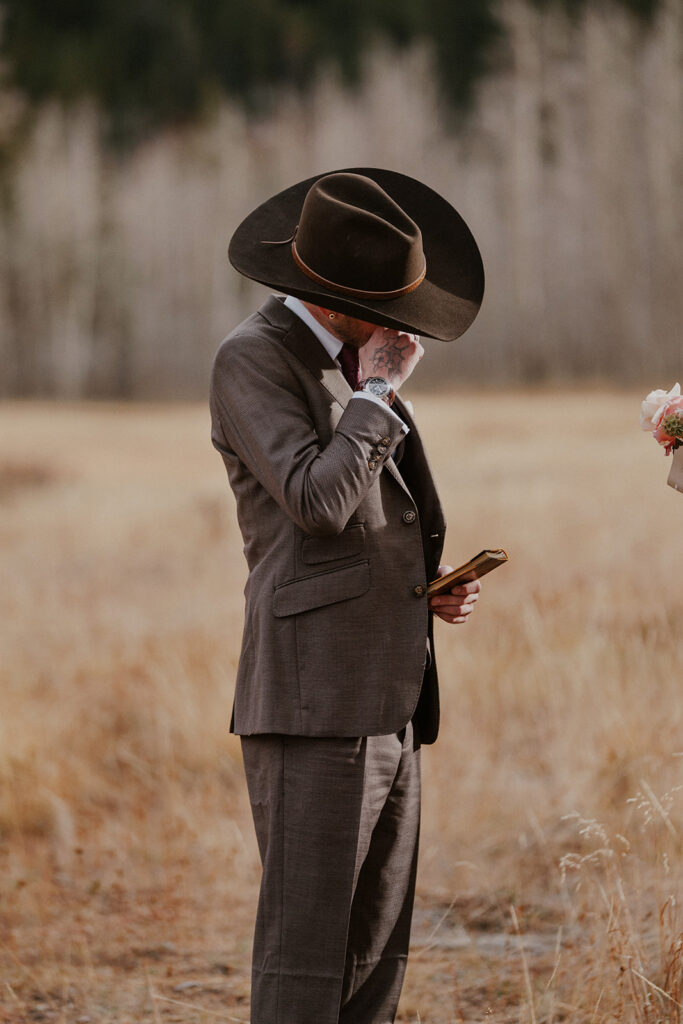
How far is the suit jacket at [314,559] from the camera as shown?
2.13 metres

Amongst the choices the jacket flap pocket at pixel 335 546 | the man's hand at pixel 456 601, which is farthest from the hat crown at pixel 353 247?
the man's hand at pixel 456 601

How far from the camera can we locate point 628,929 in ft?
8.79

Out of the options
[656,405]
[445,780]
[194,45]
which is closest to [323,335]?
[656,405]

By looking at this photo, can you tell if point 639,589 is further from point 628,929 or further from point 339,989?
point 339,989

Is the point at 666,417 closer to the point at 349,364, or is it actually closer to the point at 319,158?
the point at 349,364

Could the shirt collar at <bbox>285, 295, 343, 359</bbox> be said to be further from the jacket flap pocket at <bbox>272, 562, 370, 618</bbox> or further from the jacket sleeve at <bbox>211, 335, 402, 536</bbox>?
the jacket flap pocket at <bbox>272, 562, 370, 618</bbox>

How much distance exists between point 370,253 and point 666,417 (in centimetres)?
62

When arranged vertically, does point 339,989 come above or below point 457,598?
below

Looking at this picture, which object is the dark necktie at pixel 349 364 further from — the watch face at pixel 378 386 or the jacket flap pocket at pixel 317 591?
the jacket flap pocket at pixel 317 591

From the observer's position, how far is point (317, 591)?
7.17 feet

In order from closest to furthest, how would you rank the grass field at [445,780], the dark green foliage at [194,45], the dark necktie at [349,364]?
the dark necktie at [349,364] → the grass field at [445,780] → the dark green foliage at [194,45]

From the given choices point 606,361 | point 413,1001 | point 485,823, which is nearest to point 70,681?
point 485,823

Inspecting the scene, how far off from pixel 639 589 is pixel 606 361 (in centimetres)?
1262

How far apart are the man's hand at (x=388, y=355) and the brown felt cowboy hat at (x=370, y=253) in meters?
0.04
